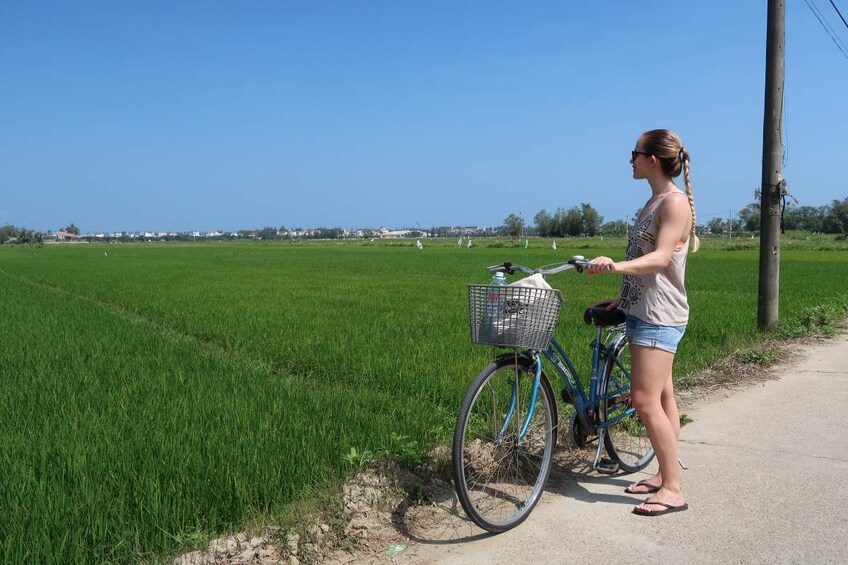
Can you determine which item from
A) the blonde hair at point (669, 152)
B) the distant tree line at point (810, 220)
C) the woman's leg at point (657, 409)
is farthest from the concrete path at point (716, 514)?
the distant tree line at point (810, 220)

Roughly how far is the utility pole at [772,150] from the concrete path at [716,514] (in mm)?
4085

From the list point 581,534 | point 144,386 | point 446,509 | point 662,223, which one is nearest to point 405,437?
point 446,509

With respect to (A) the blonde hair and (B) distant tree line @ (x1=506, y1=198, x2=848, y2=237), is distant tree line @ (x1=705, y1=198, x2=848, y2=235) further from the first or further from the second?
(A) the blonde hair

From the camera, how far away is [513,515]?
3.28 meters

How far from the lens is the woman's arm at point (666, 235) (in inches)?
123

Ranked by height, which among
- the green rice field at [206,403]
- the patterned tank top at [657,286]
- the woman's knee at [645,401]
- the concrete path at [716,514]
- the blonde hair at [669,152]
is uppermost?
the blonde hair at [669,152]

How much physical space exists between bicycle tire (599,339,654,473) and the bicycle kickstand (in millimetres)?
48

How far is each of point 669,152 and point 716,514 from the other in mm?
1766

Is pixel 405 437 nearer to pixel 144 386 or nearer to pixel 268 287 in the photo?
pixel 144 386

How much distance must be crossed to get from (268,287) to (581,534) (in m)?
16.5

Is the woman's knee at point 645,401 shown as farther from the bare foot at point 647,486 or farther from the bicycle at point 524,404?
the bare foot at point 647,486

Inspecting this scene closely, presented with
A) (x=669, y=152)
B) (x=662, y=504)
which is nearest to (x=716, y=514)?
(x=662, y=504)

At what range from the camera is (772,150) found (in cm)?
865

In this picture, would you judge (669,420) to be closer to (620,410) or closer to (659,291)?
(620,410)
